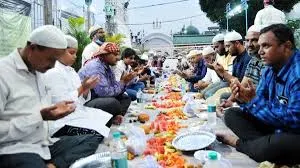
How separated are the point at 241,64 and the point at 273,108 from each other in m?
3.00

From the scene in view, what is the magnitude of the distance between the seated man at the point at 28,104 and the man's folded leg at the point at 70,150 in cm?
13

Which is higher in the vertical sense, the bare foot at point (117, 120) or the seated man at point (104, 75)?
the seated man at point (104, 75)

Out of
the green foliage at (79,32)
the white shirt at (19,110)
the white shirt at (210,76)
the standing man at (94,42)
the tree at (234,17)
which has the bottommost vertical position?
the white shirt at (19,110)

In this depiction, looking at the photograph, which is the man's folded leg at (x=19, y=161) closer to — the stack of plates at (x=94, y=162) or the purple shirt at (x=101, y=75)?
the stack of plates at (x=94, y=162)

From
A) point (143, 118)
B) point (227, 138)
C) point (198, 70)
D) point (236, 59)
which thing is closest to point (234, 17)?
point (198, 70)

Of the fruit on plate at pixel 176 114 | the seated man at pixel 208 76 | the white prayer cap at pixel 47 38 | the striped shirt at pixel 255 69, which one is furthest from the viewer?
the seated man at pixel 208 76

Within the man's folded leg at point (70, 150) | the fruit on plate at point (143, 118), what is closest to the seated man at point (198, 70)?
the fruit on plate at point (143, 118)

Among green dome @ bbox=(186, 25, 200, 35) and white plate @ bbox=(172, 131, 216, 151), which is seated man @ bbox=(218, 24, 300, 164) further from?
green dome @ bbox=(186, 25, 200, 35)

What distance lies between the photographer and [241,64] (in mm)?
6402

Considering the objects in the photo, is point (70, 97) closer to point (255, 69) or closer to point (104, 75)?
point (104, 75)

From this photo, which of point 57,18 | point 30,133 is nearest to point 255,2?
point 57,18

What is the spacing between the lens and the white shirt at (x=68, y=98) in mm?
3896

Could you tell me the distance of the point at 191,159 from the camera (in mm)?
3781

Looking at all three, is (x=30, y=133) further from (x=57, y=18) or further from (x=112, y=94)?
(x=57, y=18)
